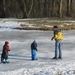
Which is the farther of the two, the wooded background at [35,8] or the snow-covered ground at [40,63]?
the wooded background at [35,8]

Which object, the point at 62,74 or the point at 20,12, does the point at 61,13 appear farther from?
the point at 62,74

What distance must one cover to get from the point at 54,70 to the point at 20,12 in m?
44.9

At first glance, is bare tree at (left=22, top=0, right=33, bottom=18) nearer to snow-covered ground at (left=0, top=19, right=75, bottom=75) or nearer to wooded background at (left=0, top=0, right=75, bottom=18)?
wooded background at (left=0, top=0, right=75, bottom=18)

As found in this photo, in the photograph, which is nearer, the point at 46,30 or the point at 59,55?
the point at 59,55

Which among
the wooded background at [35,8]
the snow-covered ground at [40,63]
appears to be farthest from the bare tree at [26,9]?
the snow-covered ground at [40,63]

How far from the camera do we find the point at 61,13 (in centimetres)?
5303

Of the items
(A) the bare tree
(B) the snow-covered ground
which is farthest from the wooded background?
(B) the snow-covered ground

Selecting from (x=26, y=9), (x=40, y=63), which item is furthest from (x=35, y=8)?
(x=40, y=63)

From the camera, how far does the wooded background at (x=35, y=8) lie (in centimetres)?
5453

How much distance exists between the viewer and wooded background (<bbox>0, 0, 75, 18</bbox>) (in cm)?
5453

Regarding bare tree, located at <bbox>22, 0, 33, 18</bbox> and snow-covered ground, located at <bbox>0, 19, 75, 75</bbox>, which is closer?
snow-covered ground, located at <bbox>0, 19, 75, 75</bbox>

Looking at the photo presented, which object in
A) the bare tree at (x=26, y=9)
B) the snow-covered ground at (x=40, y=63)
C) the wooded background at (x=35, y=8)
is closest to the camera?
the snow-covered ground at (x=40, y=63)

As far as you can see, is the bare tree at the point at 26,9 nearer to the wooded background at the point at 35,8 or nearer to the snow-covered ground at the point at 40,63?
the wooded background at the point at 35,8

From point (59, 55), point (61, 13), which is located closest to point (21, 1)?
point (61, 13)
